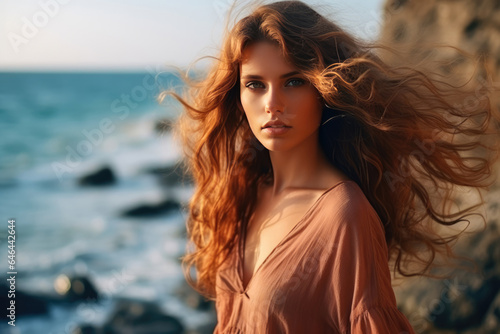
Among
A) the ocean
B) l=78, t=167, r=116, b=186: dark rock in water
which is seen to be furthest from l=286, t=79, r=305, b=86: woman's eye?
l=78, t=167, r=116, b=186: dark rock in water

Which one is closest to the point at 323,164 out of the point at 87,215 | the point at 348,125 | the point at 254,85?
the point at 348,125

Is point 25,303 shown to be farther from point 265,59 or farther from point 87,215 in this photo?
point 87,215

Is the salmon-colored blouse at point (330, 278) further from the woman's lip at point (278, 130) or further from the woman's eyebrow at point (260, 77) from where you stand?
the woman's eyebrow at point (260, 77)

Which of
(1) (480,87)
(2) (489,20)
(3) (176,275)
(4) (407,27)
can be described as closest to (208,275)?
(1) (480,87)

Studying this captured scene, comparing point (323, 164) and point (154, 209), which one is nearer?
point (323, 164)

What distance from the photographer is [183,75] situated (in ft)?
9.99

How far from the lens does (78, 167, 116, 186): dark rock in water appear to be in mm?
16469

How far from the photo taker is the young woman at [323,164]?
7.72 ft

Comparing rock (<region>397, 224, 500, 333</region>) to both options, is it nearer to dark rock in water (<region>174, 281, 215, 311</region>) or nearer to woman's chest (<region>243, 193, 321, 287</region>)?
woman's chest (<region>243, 193, 321, 287</region>)

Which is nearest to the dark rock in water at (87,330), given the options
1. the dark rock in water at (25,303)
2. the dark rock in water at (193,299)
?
the dark rock in water at (25,303)

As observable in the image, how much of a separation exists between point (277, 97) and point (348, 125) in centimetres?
35

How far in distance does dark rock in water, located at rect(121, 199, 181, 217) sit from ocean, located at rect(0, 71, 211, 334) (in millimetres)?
167

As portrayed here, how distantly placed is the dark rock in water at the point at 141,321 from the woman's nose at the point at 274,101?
16.2 feet

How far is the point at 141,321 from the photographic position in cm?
706
